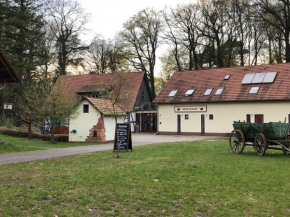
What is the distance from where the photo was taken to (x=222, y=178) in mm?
9055

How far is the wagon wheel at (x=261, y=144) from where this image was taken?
14.0 meters

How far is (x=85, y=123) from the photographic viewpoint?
25172 mm

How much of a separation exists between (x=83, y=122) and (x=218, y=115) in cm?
→ 1322

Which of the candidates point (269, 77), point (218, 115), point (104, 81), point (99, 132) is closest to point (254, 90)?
point (269, 77)

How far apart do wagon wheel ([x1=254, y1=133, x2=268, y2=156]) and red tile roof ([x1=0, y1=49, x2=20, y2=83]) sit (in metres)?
12.3

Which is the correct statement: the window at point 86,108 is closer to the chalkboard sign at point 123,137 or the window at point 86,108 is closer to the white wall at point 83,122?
the white wall at point 83,122

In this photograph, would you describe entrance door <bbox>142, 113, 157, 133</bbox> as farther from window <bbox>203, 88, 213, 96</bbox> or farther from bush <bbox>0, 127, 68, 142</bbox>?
bush <bbox>0, 127, 68, 142</bbox>

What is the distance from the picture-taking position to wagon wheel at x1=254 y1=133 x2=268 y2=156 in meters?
14.0

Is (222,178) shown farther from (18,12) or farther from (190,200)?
(18,12)

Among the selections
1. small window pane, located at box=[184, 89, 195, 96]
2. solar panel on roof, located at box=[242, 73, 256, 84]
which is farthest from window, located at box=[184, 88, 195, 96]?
solar panel on roof, located at box=[242, 73, 256, 84]

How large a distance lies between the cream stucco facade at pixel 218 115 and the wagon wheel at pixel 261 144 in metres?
15.8

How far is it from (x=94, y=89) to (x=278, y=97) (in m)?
22.5

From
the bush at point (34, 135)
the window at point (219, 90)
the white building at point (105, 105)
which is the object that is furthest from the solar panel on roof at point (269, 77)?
the bush at point (34, 135)

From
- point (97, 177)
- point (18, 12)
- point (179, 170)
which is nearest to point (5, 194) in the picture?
point (97, 177)
